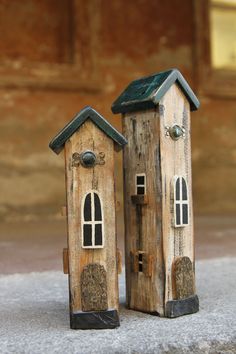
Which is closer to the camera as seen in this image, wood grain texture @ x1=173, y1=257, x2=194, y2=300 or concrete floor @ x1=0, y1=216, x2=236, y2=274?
wood grain texture @ x1=173, y1=257, x2=194, y2=300

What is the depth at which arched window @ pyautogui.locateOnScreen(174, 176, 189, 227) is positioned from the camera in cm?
158

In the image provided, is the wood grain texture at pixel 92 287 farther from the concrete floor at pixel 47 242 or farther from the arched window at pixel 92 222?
the concrete floor at pixel 47 242

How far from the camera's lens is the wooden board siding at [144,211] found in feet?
5.11

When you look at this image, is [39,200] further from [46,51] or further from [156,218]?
[156,218]

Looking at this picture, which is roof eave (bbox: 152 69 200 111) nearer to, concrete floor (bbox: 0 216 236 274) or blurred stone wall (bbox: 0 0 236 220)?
concrete floor (bbox: 0 216 236 274)

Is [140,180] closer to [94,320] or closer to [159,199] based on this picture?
[159,199]

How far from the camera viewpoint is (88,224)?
1.45 m

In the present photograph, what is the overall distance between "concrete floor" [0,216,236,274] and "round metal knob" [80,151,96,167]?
1070 mm

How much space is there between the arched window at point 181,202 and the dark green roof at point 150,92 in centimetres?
22

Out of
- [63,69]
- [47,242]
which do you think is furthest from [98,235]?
[63,69]

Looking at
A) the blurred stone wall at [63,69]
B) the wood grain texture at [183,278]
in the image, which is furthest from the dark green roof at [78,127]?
the blurred stone wall at [63,69]

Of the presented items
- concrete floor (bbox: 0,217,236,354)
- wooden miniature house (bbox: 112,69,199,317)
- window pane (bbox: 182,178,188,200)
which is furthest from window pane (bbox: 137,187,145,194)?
concrete floor (bbox: 0,217,236,354)

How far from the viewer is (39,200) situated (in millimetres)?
4660

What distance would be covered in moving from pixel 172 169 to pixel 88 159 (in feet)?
0.83
